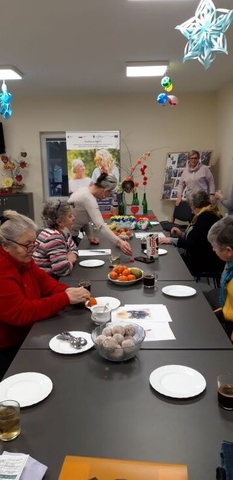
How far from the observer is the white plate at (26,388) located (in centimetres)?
113

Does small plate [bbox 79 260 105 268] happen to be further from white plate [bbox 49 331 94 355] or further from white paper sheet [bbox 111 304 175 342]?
white plate [bbox 49 331 94 355]

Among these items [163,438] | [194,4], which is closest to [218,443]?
[163,438]

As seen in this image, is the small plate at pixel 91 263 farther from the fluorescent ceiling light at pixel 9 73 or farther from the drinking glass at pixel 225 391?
the fluorescent ceiling light at pixel 9 73

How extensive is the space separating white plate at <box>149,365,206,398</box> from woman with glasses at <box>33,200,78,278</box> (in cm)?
123

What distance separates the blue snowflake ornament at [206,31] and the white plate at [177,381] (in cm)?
152

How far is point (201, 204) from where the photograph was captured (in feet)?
10.9

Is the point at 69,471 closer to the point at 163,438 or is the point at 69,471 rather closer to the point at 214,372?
the point at 163,438

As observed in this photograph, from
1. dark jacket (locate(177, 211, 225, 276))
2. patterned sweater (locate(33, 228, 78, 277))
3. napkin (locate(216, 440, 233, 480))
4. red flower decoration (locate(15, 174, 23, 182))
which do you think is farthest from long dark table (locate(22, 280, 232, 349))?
red flower decoration (locate(15, 174, 23, 182))

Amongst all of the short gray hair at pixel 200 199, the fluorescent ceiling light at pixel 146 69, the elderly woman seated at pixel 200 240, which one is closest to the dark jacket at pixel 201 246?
the elderly woman seated at pixel 200 240

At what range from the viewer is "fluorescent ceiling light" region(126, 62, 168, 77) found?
165 inches

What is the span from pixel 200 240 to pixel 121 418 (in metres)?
2.38

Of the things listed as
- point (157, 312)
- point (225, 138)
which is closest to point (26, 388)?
point (157, 312)

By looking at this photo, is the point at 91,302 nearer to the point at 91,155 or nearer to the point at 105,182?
the point at 105,182

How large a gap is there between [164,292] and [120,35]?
2.55m
